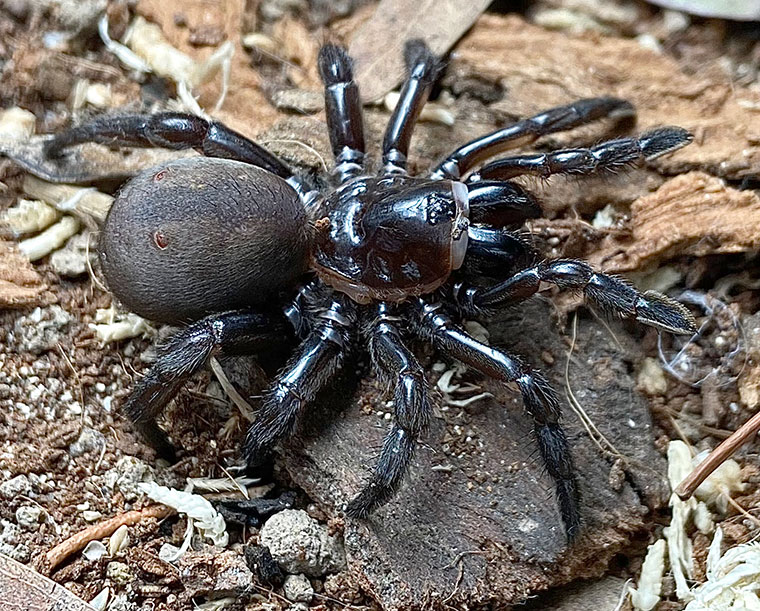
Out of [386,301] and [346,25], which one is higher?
[346,25]

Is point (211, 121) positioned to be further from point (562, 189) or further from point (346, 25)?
point (562, 189)

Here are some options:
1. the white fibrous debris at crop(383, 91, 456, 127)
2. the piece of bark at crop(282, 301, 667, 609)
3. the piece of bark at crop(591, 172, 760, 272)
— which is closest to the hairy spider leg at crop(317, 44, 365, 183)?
the white fibrous debris at crop(383, 91, 456, 127)

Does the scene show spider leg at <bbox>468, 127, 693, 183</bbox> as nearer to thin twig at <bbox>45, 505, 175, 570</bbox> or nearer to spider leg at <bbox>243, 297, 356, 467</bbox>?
spider leg at <bbox>243, 297, 356, 467</bbox>

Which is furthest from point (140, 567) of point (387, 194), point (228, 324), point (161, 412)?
point (387, 194)

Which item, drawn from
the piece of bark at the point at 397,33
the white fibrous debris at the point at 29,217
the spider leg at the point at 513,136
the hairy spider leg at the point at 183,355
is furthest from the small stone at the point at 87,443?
the piece of bark at the point at 397,33

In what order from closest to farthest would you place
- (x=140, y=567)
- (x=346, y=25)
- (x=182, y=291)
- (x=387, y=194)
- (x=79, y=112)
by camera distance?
1. (x=140, y=567)
2. (x=182, y=291)
3. (x=387, y=194)
4. (x=79, y=112)
5. (x=346, y=25)

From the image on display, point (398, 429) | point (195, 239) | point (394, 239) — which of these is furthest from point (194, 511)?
point (394, 239)

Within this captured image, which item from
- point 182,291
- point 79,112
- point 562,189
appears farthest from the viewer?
point 79,112
